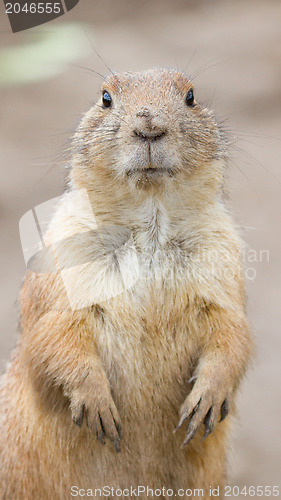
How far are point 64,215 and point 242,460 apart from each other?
208 centimetres

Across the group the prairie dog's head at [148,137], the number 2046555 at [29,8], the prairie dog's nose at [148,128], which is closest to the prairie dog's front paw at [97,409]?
the prairie dog's head at [148,137]

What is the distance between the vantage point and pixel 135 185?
6.32ft

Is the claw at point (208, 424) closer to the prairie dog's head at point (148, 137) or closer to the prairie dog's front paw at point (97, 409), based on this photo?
the prairie dog's front paw at point (97, 409)

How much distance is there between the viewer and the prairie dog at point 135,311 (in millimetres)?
1995

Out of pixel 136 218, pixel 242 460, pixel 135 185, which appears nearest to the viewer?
pixel 135 185

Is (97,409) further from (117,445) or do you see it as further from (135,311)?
(135,311)

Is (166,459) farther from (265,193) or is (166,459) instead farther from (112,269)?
(265,193)

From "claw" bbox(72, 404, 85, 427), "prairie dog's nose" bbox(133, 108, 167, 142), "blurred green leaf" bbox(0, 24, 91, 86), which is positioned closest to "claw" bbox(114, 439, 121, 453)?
"claw" bbox(72, 404, 85, 427)

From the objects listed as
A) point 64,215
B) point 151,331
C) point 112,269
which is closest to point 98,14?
point 64,215

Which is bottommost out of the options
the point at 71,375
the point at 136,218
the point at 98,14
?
the point at 71,375

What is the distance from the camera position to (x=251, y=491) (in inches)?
108

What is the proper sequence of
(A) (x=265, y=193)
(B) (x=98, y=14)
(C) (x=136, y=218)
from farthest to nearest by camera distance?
(A) (x=265, y=193) < (B) (x=98, y=14) < (C) (x=136, y=218)

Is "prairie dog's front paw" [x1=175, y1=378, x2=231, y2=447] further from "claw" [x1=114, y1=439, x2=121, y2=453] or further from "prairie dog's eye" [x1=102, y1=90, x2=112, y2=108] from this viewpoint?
"prairie dog's eye" [x1=102, y1=90, x2=112, y2=108]

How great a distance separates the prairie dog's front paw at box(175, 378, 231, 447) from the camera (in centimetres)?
197
